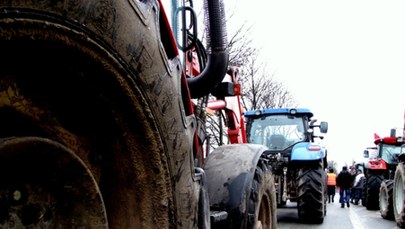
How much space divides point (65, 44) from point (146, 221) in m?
0.86

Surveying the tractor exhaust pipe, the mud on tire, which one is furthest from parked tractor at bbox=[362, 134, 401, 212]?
the tractor exhaust pipe

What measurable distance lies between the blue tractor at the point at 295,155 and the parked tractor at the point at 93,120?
8814 millimetres

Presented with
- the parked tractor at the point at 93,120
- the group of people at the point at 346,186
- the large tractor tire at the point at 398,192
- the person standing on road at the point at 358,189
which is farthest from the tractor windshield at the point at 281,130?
the person standing on road at the point at 358,189

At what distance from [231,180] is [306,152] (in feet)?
25.4

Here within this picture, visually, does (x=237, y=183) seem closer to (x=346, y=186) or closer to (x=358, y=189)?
(x=346, y=186)

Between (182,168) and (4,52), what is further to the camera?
(182,168)

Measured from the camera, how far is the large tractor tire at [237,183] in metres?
3.74

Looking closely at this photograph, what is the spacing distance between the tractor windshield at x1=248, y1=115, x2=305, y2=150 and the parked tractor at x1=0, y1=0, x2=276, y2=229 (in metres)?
10.5

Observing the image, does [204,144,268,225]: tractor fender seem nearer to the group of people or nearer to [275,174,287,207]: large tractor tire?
[275,174,287,207]: large tractor tire

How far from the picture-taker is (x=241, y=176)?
3926 millimetres

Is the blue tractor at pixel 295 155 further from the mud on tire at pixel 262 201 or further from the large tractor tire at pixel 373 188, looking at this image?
the mud on tire at pixel 262 201

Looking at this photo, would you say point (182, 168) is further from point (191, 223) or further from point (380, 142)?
point (380, 142)

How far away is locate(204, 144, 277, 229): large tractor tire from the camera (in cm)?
374

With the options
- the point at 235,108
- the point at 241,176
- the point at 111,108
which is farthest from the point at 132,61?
the point at 235,108
